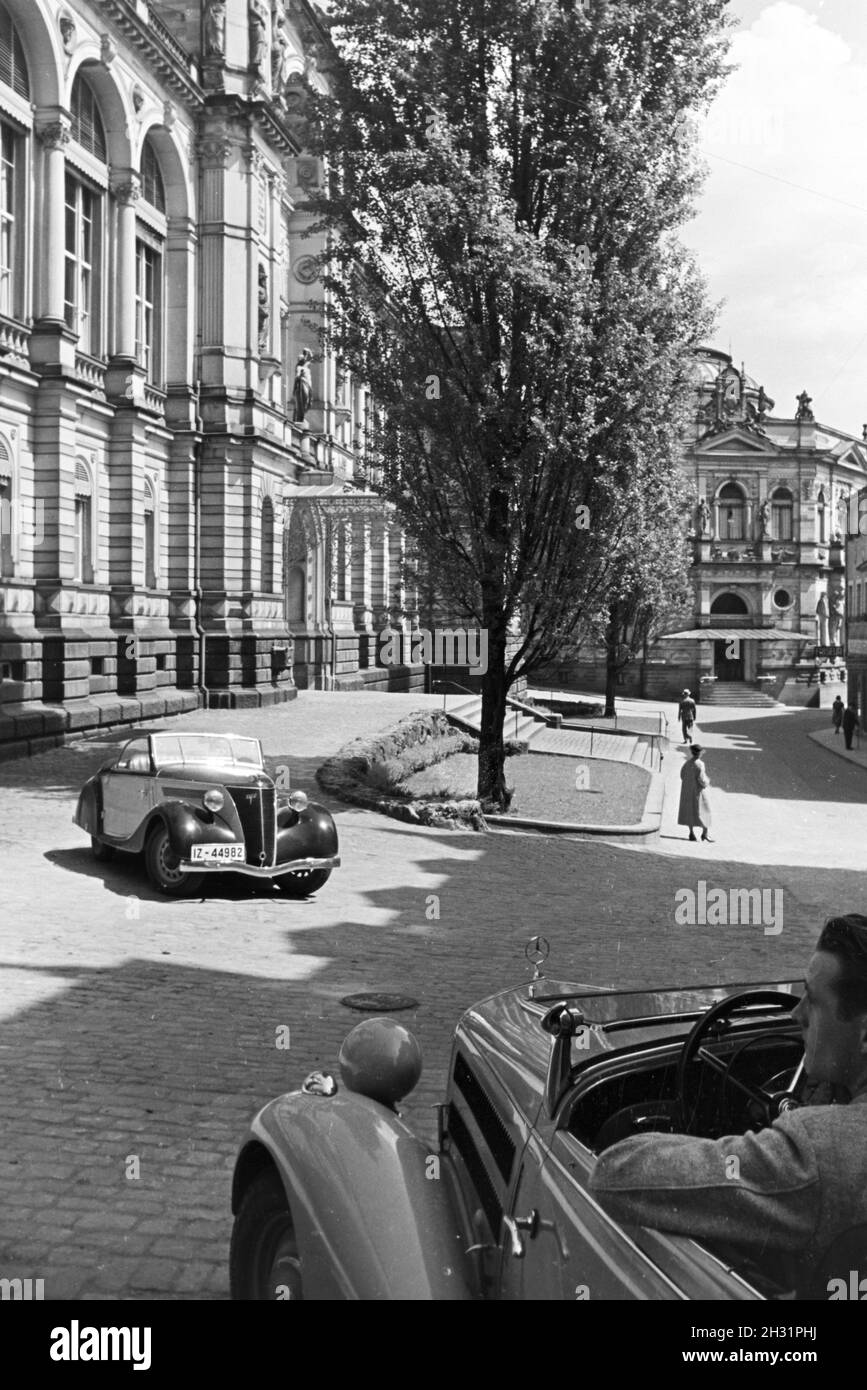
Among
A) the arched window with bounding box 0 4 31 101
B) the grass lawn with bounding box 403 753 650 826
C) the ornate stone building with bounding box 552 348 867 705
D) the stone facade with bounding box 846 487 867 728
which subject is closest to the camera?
the grass lawn with bounding box 403 753 650 826

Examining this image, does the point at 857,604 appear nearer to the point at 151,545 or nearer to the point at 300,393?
the point at 300,393

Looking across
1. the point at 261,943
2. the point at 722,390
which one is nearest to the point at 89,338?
the point at 261,943

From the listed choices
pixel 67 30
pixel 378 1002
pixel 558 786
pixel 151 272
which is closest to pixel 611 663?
pixel 151 272

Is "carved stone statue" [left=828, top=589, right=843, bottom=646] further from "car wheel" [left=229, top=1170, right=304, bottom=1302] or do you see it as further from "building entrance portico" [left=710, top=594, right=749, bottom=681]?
"car wheel" [left=229, top=1170, right=304, bottom=1302]

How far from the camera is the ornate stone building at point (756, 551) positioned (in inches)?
3135

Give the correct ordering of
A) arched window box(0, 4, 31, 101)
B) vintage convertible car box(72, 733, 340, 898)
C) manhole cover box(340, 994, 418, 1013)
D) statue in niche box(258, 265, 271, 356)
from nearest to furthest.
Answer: manhole cover box(340, 994, 418, 1013) → vintage convertible car box(72, 733, 340, 898) → arched window box(0, 4, 31, 101) → statue in niche box(258, 265, 271, 356)

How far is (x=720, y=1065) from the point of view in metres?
3.04

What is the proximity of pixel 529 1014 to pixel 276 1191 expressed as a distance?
866 mm

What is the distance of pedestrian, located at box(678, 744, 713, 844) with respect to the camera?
18.5 metres

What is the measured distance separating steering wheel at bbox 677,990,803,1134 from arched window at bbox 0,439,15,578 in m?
23.4

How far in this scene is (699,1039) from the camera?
3.05 metres

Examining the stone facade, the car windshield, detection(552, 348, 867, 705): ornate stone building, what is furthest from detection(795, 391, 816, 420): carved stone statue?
the car windshield

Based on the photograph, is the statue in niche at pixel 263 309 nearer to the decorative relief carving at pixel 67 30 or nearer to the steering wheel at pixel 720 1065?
the decorative relief carving at pixel 67 30

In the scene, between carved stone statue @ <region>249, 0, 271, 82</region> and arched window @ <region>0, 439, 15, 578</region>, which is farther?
carved stone statue @ <region>249, 0, 271, 82</region>
